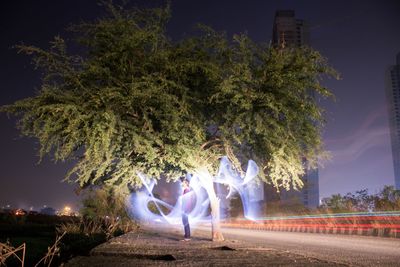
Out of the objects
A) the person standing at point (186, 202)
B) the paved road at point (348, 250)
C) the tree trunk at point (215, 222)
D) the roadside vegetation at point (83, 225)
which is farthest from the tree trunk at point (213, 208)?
the roadside vegetation at point (83, 225)

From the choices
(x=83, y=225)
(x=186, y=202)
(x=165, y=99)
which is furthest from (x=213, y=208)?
(x=83, y=225)

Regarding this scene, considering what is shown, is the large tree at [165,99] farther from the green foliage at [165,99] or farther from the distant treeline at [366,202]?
the distant treeline at [366,202]

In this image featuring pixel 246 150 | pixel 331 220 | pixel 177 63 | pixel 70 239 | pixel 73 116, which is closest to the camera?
pixel 73 116

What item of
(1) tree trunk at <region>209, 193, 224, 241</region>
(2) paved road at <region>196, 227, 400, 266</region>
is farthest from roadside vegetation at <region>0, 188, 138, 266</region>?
(2) paved road at <region>196, 227, 400, 266</region>

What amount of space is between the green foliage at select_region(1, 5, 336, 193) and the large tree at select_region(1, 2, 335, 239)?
33 millimetres

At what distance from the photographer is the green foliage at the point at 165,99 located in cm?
1280

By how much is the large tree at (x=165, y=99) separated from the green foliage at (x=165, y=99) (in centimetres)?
3

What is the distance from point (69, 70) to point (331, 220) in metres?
19.9

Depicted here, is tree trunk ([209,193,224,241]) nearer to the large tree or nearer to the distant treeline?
the large tree

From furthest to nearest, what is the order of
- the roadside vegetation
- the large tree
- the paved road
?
1. the roadside vegetation
2. the large tree
3. the paved road

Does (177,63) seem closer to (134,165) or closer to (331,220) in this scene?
(134,165)

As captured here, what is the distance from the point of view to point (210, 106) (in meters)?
14.9

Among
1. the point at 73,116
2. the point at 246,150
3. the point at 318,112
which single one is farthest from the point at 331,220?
the point at 73,116

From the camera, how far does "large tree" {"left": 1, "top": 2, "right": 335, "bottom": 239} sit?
1280 centimetres
